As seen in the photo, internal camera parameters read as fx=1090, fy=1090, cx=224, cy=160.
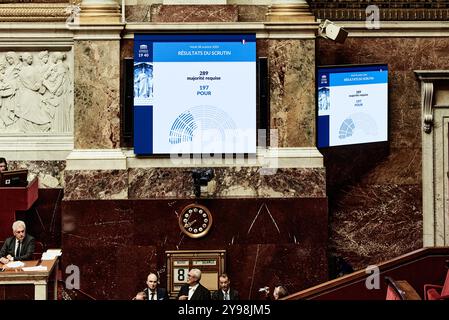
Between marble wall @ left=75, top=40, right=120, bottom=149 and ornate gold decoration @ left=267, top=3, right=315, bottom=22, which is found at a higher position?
ornate gold decoration @ left=267, top=3, right=315, bottom=22

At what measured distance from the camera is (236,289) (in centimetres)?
1313

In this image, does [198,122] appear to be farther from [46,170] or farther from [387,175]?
[387,175]

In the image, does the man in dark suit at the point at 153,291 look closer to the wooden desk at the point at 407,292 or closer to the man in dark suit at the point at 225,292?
the man in dark suit at the point at 225,292

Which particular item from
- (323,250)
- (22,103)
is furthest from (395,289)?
(22,103)

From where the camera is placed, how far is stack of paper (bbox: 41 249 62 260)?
1260cm

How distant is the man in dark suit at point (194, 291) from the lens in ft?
38.3

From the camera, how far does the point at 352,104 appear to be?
13719 mm

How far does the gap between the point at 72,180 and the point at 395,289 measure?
15.6ft

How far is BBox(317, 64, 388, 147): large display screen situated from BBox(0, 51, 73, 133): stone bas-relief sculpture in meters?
→ 3.29

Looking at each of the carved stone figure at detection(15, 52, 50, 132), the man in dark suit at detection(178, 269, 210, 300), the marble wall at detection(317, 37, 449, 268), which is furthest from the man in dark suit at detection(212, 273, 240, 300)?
the carved stone figure at detection(15, 52, 50, 132)

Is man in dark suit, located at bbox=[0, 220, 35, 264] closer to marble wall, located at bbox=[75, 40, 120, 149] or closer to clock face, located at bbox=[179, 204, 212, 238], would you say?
marble wall, located at bbox=[75, 40, 120, 149]

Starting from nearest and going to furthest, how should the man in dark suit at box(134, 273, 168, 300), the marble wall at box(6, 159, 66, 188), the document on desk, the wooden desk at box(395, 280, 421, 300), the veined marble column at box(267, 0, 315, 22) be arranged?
the wooden desk at box(395, 280, 421, 300), the document on desk, the man in dark suit at box(134, 273, 168, 300), the veined marble column at box(267, 0, 315, 22), the marble wall at box(6, 159, 66, 188)

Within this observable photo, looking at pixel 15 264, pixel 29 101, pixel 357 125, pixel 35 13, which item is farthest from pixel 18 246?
pixel 357 125

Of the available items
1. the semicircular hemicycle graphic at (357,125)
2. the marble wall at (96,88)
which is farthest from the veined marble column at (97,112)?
the semicircular hemicycle graphic at (357,125)
